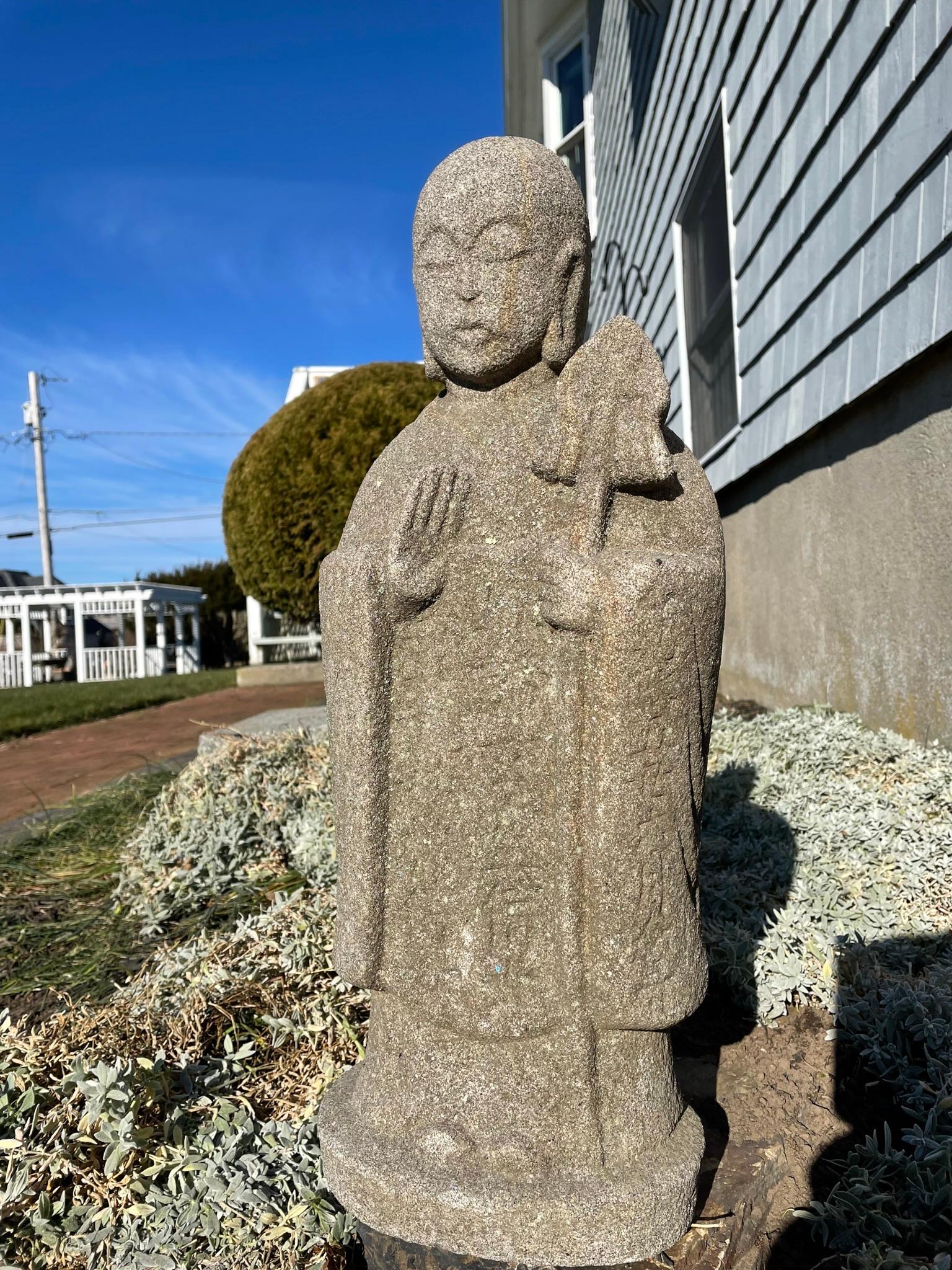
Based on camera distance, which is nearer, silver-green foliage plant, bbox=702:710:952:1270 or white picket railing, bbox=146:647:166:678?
silver-green foliage plant, bbox=702:710:952:1270

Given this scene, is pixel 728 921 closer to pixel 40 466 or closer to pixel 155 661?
pixel 155 661

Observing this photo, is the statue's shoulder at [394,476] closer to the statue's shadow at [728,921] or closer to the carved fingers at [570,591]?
the carved fingers at [570,591]

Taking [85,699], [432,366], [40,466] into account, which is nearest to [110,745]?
[85,699]

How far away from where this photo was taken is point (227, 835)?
3.84 meters

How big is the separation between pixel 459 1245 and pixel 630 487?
1435 millimetres

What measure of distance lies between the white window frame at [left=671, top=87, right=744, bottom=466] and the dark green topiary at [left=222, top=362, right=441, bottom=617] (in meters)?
2.79

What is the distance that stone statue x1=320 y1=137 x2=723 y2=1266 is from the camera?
1509 millimetres

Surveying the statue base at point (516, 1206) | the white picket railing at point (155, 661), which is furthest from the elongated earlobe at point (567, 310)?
the white picket railing at point (155, 661)

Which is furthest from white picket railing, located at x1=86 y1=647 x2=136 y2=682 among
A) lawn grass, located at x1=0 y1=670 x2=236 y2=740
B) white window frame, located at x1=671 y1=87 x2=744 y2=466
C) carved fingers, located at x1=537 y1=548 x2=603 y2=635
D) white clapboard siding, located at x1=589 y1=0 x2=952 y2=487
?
Result: carved fingers, located at x1=537 y1=548 x2=603 y2=635

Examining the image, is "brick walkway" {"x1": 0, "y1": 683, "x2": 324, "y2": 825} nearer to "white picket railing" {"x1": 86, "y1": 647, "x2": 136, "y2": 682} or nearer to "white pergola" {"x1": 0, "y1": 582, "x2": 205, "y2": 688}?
"white pergola" {"x1": 0, "y1": 582, "x2": 205, "y2": 688}

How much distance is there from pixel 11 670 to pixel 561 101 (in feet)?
58.8

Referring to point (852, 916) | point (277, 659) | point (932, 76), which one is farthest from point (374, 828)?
point (277, 659)

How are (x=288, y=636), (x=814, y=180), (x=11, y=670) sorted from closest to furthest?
(x=814, y=180)
(x=288, y=636)
(x=11, y=670)

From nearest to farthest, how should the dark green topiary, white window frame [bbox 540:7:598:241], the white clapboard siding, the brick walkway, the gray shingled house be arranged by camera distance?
1. the white clapboard siding
2. the gray shingled house
3. the brick walkway
4. the dark green topiary
5. white window frame [bbox 540:7:598:241]
